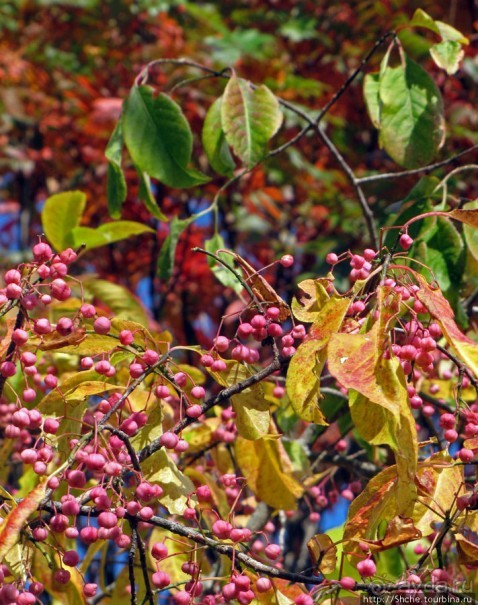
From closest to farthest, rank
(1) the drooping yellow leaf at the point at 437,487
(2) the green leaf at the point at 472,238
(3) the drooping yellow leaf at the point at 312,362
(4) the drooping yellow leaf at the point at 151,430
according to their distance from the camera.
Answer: (3) the drooping yellow leaf at the point at 312,362 < (1) the drooping yellow leaf at the point at 437,487 < (4) the drooping yellow leaf at the point at 151,430 < (2) the green leaf at the point at 472,238

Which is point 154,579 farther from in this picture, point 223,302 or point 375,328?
point 223,302

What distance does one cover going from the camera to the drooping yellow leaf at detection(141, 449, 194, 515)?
1119 mm

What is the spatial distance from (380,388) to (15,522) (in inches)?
14.8

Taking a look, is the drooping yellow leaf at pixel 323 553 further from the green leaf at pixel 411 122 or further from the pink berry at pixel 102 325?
the green leaf at pixel 411 122

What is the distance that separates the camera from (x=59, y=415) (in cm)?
115

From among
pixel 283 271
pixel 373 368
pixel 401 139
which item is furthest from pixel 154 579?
pixel 283 271

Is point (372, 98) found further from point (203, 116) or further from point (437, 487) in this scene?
point (203, 116)

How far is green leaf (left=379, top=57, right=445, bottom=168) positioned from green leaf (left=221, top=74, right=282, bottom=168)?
0.20 metres

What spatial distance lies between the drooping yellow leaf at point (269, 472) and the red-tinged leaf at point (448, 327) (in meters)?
0.53

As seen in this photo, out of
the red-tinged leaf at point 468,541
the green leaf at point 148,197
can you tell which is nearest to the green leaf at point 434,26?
the green leaf at point 148,197

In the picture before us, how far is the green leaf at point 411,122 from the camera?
1.61m

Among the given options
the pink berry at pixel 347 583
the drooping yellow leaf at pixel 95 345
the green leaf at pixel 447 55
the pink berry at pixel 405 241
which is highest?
the green leaf at pixel 447 55

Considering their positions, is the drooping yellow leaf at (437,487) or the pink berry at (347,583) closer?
the pink berry at (347,583)

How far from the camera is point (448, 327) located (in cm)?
94
